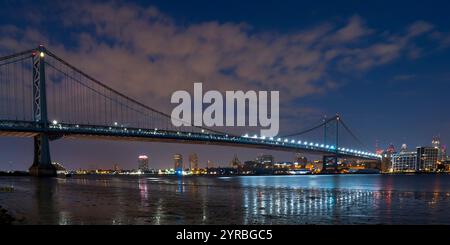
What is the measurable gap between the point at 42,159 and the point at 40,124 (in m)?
5.58

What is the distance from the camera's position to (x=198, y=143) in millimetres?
84125

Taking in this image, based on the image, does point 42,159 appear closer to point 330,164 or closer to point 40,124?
point 40,124

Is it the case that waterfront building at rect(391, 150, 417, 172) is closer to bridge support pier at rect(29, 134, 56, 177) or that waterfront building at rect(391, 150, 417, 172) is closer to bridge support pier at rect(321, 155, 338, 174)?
bridge support pier at rect(321, 155, 338, 174)

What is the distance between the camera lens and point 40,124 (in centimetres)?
6600

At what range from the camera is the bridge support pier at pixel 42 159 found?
64.9 metres

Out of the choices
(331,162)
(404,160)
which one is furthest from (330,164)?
(404,160)

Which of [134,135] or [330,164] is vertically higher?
[134,135]

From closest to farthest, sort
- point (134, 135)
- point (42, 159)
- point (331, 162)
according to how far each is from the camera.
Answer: point (42, 159)
point (134, 135)
point (331, 162)

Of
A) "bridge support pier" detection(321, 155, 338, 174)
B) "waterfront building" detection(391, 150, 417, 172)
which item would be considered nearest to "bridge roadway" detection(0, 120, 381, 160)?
"bridge support pier" detection(321, 155, 338, 174)

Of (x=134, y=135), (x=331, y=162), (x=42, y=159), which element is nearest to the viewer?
(x=42, y=159)
